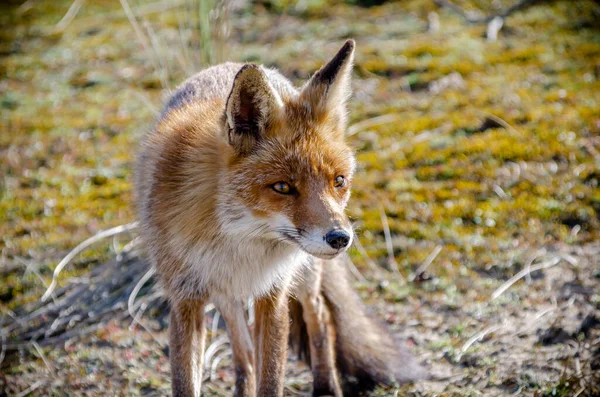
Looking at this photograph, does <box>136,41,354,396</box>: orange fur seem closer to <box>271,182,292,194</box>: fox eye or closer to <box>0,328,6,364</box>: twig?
<box>271,182,292,194</box>: fox eye

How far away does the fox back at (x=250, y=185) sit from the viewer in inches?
127

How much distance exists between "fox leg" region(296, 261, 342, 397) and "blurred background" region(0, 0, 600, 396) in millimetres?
395

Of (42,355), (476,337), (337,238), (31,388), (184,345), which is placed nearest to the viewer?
(337,238)

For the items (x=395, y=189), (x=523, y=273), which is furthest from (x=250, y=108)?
(x=395, y=189)

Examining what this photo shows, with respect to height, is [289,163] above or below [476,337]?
above

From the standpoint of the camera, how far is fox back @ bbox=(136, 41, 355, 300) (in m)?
3.22

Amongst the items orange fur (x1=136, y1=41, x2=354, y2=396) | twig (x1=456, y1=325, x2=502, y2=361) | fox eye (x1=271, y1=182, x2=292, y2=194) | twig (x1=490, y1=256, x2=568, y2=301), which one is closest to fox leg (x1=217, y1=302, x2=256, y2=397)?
orange fur (x1=136, y1=41, x2=354, y2=396)

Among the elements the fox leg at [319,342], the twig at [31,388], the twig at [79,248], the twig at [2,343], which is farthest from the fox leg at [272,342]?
the twig at [2,343]

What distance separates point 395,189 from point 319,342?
302 cm

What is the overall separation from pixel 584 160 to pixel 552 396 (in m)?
3.76

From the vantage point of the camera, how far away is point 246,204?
11.0 feet

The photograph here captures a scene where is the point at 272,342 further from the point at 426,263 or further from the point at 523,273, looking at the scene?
the point at 523,273

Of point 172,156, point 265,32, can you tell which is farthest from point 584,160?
point 265,32

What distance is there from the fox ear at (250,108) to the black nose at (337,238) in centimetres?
71
